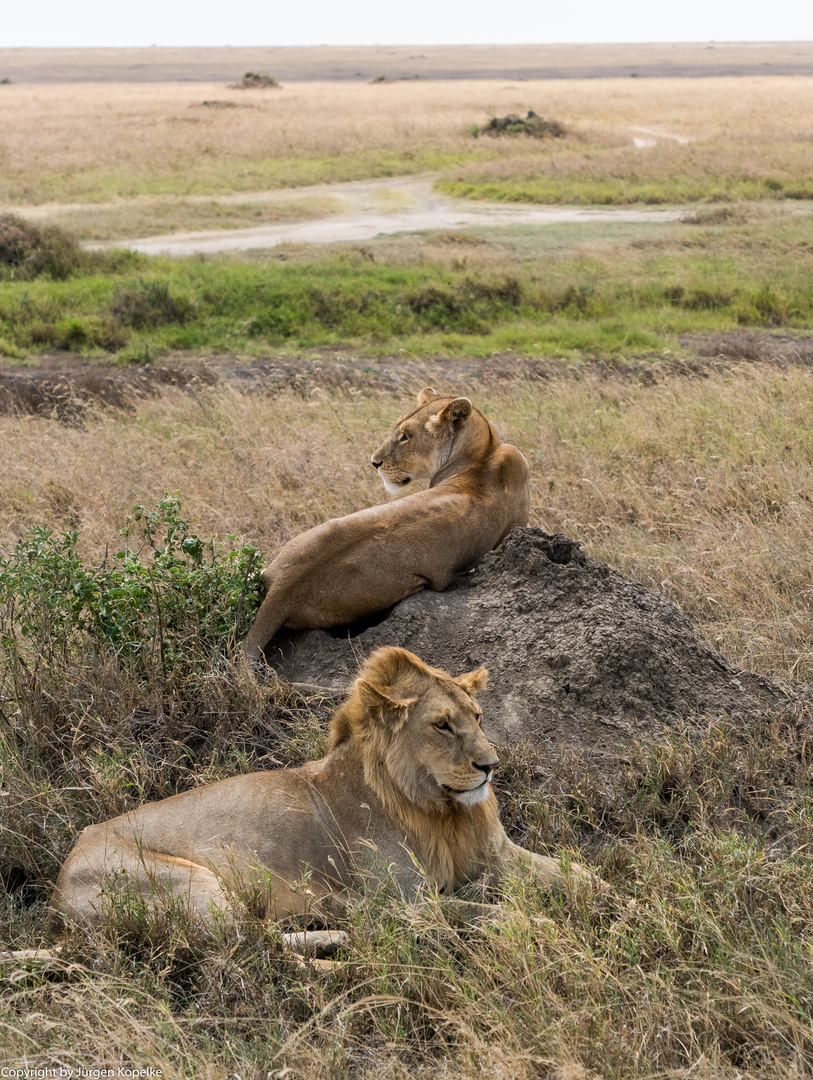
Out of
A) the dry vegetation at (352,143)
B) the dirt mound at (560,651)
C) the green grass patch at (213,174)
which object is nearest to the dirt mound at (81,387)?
the dirt mound at (560,651)

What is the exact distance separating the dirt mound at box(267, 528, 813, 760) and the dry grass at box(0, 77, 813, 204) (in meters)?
31.9

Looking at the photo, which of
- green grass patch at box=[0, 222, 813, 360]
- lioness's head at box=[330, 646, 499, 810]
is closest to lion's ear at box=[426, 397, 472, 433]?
lioness's head at box=[330, 646, 499, 810]

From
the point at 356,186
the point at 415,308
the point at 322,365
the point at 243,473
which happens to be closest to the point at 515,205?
the point at 356,186

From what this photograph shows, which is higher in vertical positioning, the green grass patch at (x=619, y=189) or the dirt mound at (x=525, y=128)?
the dirt mound at (x=525, y=128)

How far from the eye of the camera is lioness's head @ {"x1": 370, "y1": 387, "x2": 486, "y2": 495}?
6.36m

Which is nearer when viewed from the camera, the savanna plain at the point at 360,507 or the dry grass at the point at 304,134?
the savanna plain at the point at 360,507

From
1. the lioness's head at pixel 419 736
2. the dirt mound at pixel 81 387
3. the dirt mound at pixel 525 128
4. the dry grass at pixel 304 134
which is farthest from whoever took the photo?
the dirt mound at pixel 525 128

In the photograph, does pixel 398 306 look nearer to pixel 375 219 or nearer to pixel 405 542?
pixel 375 219

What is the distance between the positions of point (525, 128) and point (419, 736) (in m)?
49.3

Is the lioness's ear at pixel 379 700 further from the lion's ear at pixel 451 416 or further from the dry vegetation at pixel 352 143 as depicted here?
the dry vegetation at pixel 352 143

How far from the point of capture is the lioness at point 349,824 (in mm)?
3299

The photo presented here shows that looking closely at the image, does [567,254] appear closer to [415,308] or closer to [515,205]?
[415,308]

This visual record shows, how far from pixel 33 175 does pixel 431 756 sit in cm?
4059

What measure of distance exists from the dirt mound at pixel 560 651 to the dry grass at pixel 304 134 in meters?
31.9
